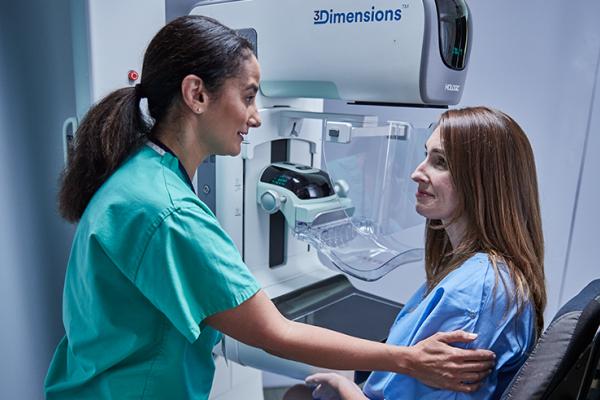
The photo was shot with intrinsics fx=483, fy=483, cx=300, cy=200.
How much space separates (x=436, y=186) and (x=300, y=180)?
55 cm

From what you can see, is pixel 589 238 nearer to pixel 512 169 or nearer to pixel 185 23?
pixel 512 169

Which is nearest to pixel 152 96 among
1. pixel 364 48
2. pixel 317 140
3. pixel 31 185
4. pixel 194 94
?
pixel 194 94

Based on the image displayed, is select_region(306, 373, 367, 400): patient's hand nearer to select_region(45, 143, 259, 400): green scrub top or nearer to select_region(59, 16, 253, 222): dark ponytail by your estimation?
select_region(45, 143, 259, 400): green scrub top

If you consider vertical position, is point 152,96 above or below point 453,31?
below

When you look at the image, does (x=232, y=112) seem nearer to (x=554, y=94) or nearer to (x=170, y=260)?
(x=170, y=260)

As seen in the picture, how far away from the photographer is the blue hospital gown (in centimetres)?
93

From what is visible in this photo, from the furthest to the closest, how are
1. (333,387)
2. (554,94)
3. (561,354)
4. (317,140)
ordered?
(554,94) → (317,140) → (333,387) → (561,354)

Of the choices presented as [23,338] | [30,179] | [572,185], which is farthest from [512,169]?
[23,338]

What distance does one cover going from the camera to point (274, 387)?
2.67 m

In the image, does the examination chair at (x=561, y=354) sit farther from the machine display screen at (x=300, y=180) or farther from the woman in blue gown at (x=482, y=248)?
the machine display screen at (x=300, y=180)

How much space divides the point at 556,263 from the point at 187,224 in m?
1.82

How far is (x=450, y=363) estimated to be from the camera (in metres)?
0.90

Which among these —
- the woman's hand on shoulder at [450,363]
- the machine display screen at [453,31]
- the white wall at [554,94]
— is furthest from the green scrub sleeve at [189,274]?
the white wall at [554,94]

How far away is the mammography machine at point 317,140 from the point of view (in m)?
1.22
